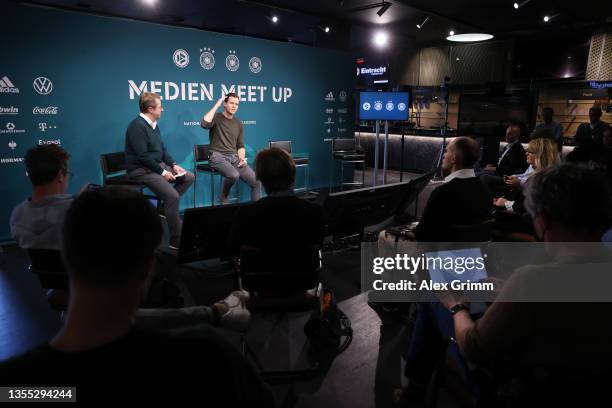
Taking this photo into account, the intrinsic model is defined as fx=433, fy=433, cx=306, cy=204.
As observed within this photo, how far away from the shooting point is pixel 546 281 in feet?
3.85

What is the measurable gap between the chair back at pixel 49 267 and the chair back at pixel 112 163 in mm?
2883

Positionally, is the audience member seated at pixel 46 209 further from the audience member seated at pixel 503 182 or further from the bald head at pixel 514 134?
the bald head at pixel 514 134

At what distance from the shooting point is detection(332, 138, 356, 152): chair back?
7766 mm

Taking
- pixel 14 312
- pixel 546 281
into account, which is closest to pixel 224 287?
pixel 14 312

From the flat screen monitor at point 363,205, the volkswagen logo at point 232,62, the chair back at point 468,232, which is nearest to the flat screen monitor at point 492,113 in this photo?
the volkswagen logo at point 232,62

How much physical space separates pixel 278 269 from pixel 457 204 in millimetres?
1107

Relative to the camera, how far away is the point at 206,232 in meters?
2.37

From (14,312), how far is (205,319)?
7.85 feet

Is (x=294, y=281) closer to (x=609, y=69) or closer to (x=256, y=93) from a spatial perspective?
(x=256, y=93)

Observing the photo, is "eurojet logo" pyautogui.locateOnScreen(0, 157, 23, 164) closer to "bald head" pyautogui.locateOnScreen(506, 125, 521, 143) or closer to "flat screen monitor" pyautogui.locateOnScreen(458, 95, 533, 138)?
"bald head" pyautogui.locateOnScreen(506, 125, 521, 143)

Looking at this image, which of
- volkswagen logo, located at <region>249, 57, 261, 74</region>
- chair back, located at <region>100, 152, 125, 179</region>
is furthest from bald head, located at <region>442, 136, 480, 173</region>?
volkswagen logo, located at <region>249, 57, 261, 74</region>

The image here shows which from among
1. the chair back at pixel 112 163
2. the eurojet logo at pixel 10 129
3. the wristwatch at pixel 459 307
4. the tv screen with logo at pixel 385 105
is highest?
the tv screen with logo at pixel 385 105

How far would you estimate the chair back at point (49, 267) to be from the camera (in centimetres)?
212

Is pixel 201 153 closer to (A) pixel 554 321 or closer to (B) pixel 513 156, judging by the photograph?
(B) pixel 513 156
